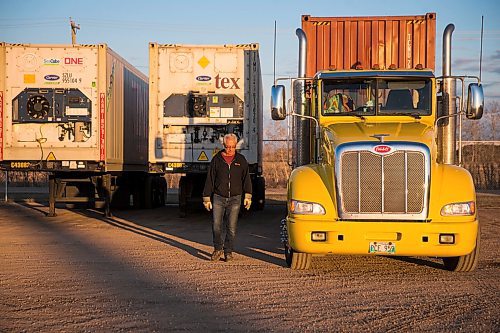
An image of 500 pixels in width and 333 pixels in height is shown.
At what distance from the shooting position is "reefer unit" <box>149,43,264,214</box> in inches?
672

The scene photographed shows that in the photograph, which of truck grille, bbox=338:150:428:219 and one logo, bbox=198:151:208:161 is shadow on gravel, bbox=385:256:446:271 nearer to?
truck grille, bbox=338:150:428:219

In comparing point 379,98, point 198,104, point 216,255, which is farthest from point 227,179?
point 198,104

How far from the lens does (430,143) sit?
9508mm

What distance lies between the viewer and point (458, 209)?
9016 millimetres

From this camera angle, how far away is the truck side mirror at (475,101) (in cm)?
1016

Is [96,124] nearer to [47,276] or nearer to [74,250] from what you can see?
[74,250]

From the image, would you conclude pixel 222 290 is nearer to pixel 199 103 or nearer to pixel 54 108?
pixel 199 103

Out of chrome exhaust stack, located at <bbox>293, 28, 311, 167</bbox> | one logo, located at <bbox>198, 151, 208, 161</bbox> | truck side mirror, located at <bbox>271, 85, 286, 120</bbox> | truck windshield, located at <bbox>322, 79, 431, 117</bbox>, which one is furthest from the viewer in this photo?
one logo, located at <bbox>198, 151, 208, 161</bbox>

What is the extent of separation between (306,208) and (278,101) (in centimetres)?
196

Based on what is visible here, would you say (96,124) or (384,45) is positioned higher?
(384,45)

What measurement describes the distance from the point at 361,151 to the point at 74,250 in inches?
217

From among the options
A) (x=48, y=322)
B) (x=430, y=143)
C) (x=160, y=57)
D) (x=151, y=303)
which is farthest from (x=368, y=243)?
(x=160, y=57)

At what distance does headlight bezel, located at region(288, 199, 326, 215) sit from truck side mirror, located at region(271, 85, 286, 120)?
5.64 ft

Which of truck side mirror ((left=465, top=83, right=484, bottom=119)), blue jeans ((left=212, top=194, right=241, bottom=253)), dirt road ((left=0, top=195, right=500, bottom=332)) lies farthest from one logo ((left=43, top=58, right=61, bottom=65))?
truck side mirror ((left=465, top=83, right=484, bottom=119))
